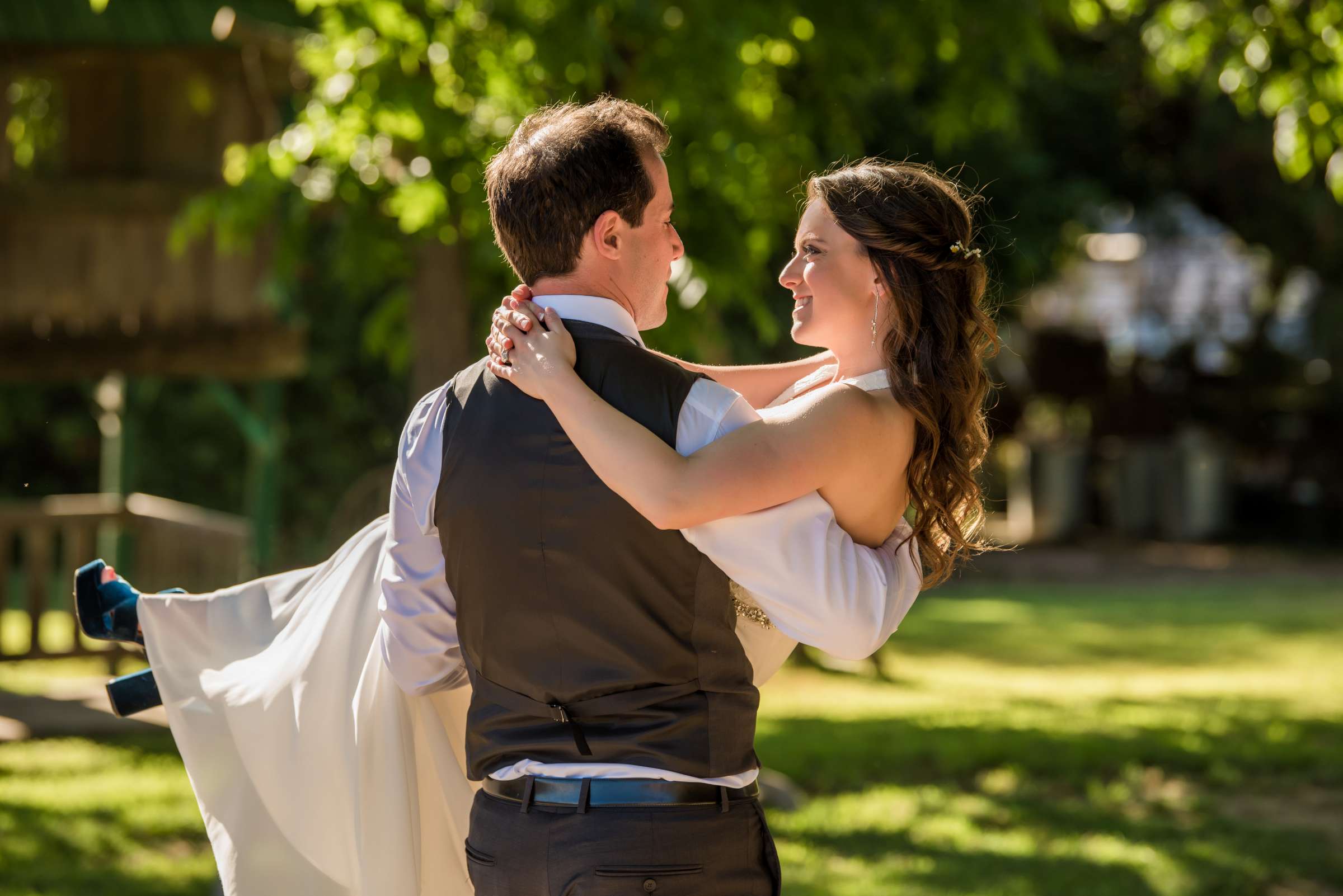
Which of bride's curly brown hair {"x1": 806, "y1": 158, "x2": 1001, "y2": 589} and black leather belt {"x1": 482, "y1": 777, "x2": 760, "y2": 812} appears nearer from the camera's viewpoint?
black leather belt {"x1": 482, "y1": 777, "x2": 760, "y2": 812}

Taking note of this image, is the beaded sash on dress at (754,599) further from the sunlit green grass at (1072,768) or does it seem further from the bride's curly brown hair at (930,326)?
the sunlit green grass at (1072,768)

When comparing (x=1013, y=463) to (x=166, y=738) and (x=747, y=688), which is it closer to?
(x=166, y=738)

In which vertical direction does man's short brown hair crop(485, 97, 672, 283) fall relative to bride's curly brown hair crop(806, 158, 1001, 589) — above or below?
above

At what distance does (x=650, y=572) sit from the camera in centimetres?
214

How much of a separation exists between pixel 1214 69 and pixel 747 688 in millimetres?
6423

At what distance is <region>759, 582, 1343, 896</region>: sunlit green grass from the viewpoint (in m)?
6.25

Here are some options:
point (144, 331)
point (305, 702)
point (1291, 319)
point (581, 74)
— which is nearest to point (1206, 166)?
point (1291, 319)

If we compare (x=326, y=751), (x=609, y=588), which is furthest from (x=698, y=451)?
(x=326, y=751)

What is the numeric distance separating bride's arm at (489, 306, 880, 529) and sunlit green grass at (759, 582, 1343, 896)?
415 cm

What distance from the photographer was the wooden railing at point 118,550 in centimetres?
826

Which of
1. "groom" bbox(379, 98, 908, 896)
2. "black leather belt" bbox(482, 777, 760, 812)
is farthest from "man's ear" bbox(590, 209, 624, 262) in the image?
"black leather belt" bbox(482, 777, 760, 812)

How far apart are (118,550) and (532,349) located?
10173 mm

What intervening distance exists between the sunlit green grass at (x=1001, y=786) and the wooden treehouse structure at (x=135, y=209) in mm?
2449

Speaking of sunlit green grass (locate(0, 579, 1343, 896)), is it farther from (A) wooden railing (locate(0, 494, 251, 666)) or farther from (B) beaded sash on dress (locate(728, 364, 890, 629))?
(B) beaded sash on dress (locate(728, 364, 890, 629))
